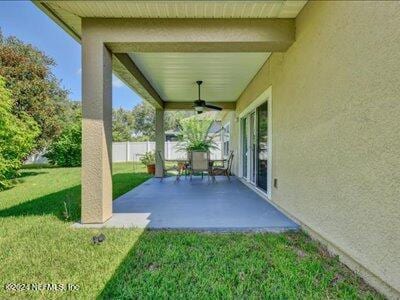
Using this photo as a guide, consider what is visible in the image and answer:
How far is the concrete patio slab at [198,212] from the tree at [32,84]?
33.6 feet

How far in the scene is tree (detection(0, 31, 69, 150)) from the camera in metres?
14.0

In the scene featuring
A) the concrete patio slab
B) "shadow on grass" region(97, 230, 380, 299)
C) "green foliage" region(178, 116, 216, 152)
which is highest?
"green foliage" region(178, 116, 216, 152)

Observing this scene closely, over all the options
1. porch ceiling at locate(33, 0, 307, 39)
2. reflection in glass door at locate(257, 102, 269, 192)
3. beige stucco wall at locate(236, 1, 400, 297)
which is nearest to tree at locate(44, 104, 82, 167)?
reflection in glass door at locate(257, 102, 269, 192)

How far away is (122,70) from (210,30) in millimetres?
2505

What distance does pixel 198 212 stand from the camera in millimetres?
4883

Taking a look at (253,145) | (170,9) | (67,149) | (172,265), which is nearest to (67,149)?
(67,149)

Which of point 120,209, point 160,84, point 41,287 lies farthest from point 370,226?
point 160,84

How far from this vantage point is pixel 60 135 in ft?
55.4

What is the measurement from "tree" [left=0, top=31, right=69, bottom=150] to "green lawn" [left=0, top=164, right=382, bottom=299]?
1201cm

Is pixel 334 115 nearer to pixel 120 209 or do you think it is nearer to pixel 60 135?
pixel 120 209

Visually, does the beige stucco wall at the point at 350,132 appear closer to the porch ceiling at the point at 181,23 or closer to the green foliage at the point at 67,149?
the porch ceiling at the point at 181,23

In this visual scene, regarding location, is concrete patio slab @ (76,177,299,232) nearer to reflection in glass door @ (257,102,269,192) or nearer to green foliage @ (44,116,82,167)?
reflection in glass door @ (257,102,269,192)

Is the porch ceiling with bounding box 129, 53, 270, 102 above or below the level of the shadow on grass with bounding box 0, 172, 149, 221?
above

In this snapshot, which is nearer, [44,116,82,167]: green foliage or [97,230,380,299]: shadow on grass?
[97,230,380,299]: shadow on grass
